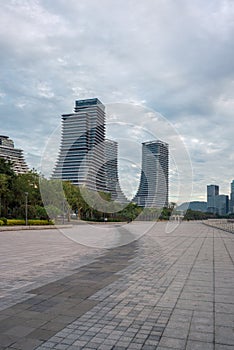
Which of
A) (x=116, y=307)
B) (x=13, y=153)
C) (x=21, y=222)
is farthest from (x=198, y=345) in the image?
(x=13, y=153)

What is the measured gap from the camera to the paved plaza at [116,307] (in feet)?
12.6

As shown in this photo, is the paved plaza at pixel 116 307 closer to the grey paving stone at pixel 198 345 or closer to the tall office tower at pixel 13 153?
the grey paving stone at pixel 198 345

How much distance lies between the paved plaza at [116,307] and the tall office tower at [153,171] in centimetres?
796

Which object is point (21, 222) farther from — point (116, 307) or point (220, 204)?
point (220, 204)

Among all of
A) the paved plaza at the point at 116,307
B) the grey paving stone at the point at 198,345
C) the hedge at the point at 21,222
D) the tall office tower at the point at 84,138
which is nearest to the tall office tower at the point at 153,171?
the tall office tower at the point at 84,138

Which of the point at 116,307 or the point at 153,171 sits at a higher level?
the point at 153,171

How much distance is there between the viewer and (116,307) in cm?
520

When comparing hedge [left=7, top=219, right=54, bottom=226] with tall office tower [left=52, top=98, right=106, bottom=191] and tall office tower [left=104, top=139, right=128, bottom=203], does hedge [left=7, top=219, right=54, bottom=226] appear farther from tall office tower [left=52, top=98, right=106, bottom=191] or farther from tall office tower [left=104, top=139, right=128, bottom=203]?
tall office tower [left=52, top=98, right=106, bottom=191]

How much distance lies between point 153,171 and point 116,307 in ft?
45.7

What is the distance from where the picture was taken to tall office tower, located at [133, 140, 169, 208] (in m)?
16.4

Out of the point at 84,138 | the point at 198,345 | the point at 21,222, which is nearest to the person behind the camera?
the point at 198,345

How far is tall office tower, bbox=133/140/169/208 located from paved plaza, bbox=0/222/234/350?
7.96 metres

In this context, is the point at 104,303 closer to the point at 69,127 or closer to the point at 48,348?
the point at 48,348

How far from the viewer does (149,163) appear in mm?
17938
